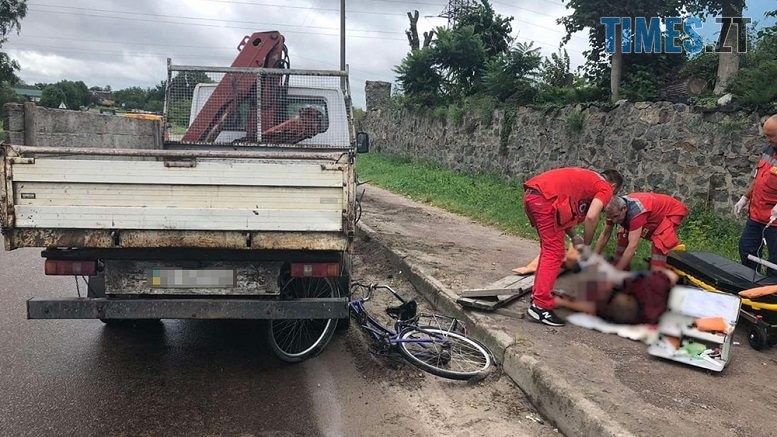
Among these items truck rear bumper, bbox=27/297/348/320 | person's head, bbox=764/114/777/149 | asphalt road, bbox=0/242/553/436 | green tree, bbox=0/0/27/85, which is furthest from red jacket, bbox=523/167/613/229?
green tree, bbox=0/0/27/85

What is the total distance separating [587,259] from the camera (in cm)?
513

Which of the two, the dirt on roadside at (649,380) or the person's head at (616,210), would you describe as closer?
the dirt on roadside at (649,380)

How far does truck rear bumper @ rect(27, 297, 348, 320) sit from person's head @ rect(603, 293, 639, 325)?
2298 mm

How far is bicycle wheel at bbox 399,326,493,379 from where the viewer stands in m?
4.14

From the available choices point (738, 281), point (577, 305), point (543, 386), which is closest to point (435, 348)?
point (543, 386)

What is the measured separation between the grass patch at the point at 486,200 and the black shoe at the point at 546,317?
1053 millimetres

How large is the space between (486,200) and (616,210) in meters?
7.05

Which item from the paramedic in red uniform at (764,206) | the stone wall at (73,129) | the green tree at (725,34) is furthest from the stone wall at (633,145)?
the stone wall at (73,129)

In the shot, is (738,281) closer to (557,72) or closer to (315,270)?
(315,270)

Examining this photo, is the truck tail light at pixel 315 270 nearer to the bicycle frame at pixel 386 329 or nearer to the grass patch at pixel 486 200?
the bicycle frame at pixel 386 329

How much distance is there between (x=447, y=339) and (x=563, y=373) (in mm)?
894

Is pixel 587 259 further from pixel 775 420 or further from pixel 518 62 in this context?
pixel 518 62

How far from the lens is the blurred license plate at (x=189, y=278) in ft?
12.1

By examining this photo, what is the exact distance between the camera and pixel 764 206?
491 centimetres
